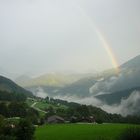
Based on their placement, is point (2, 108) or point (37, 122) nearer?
point (37, 122)

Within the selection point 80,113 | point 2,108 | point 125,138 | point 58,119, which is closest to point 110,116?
point 80,113

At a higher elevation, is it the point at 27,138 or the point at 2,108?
the point at 2,108

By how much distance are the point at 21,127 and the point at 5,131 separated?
7.07m

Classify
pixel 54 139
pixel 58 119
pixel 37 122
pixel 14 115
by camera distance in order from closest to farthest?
pixel 54 139 → pixel 37 122 → pixel 58 119 → pixel 14 115

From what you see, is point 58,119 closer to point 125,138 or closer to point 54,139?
point 54,139

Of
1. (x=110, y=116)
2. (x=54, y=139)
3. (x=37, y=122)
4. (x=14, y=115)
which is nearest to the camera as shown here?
(x=54, y=139)

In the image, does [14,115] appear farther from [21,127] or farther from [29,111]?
[21,127]

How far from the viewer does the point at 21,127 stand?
67.3m

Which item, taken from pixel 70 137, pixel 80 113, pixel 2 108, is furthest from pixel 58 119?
pixel 70 137

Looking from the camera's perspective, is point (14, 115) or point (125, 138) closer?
point (125, 138)

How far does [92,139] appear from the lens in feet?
225

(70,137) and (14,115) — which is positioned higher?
(14,115)

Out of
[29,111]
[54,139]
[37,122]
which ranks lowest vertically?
[54,139]

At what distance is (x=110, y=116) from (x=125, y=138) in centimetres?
15308
